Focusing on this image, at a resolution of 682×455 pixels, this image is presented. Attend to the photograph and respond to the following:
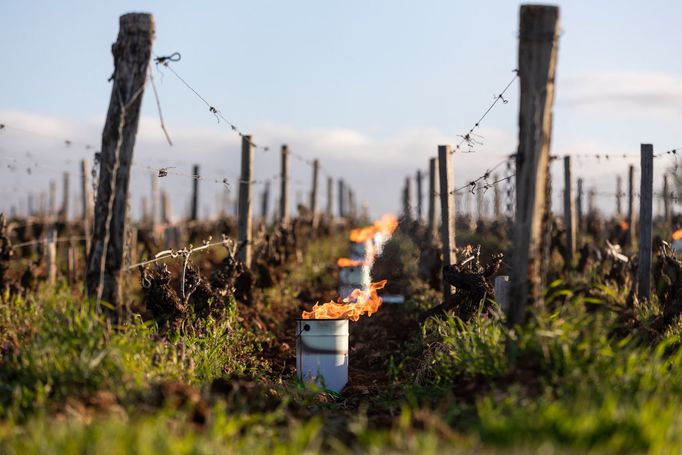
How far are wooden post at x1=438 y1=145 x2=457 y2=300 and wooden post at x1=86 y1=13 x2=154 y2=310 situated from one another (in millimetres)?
6331

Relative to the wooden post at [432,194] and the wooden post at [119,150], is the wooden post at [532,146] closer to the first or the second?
the wooden post at [119,150]

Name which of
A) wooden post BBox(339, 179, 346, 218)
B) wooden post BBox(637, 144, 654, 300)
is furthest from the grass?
wooden post BBox(339, 179, 346, 218)

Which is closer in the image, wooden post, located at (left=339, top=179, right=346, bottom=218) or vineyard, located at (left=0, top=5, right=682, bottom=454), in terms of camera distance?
vineyard, located at (left=0, top=5, right=682, bottom=454)

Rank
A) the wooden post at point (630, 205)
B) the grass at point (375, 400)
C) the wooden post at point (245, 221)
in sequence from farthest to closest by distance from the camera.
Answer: the wooden post at point (630, 205), the wooden post at point (245, 221), the grass at point (375, 400)

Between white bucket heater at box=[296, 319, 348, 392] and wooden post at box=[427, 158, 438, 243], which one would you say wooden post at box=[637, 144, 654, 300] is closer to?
white bucket heater at box=[296, 319, 348, 392]

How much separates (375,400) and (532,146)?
2.75m

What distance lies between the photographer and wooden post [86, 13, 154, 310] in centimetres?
771

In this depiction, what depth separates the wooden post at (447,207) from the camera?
1331 cm

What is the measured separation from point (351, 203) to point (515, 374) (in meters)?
54.7

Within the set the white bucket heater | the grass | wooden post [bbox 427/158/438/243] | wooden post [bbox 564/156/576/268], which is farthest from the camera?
wooden post [bbox 427/158/438/243]

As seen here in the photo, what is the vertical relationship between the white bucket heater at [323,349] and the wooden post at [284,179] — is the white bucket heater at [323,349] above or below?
below

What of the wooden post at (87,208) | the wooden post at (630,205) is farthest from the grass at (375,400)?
the wooden post at (630,205)

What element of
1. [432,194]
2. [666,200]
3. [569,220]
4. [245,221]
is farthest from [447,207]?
[666,200]

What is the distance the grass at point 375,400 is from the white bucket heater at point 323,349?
11.9 inches
